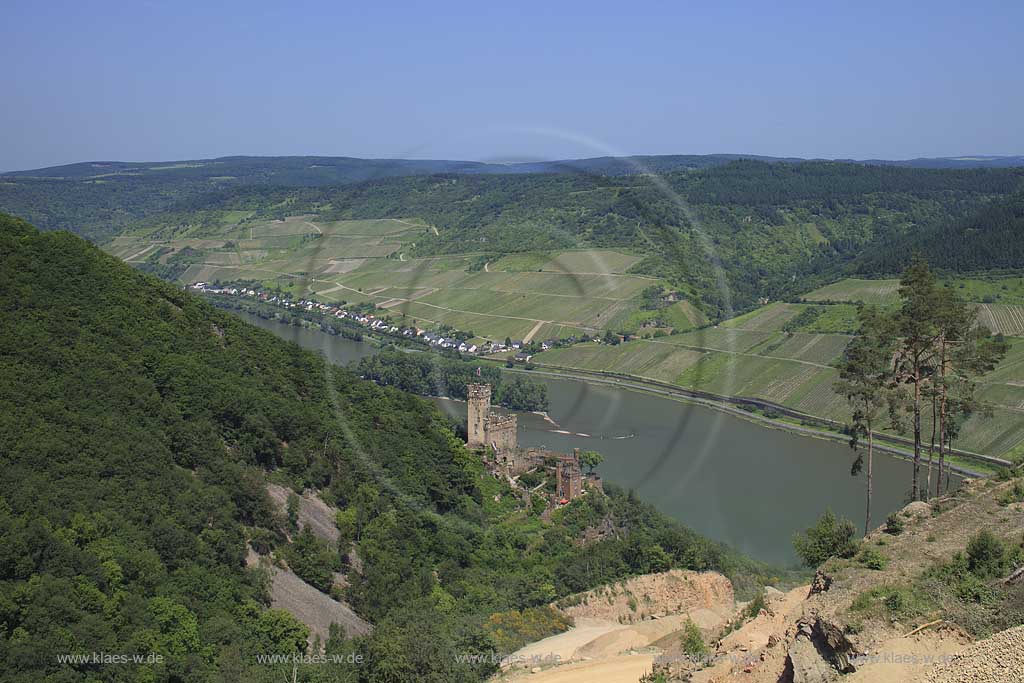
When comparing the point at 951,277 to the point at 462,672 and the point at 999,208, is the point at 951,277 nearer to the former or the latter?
the point at 999,208

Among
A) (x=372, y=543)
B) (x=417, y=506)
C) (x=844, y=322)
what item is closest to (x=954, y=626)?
(x=372, y=543)

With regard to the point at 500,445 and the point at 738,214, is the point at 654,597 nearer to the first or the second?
the point at 500,445

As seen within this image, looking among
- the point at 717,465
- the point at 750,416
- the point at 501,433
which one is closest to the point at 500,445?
the point at 501,433

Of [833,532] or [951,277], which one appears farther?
[951,277]

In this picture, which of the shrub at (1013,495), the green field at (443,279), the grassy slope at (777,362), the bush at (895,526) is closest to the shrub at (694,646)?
the bush at (895,526)

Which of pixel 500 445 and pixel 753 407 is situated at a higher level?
pixel 500 445

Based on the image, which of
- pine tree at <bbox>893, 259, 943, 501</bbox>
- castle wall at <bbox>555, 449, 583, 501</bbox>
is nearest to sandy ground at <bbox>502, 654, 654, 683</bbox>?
pine tree at <bbox>893, 259, 943, 501</bbox>
